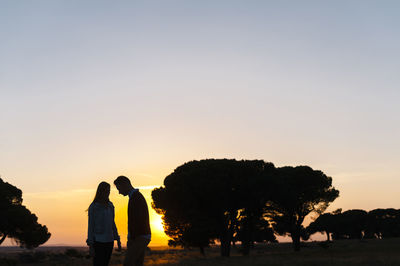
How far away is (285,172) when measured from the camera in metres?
60.3

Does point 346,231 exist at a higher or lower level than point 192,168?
lower

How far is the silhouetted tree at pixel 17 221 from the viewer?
4753 cm

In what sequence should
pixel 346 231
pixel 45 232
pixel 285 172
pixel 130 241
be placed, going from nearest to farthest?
pixel 130 241 < pixel 45 232 < pixel 285 172 < pixel 346 231

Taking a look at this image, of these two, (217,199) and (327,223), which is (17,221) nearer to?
(217,199)

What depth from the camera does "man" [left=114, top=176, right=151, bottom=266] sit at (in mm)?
8633

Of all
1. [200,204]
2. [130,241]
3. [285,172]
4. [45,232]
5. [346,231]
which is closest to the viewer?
[130,241]

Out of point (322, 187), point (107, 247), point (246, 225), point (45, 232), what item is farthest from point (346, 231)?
point (107, 247)

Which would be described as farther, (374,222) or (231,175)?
(374,222)

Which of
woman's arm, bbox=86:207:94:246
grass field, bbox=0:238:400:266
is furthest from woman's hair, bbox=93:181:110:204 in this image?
grass field, bbox=0:238:400:266

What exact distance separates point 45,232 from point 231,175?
22802mm

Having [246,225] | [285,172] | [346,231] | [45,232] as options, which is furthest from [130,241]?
[346,231]

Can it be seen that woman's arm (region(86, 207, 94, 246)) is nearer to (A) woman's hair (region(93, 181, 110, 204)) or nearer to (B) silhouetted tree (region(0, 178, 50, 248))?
(A) woman's hair (region(93, 181, 110, 204))

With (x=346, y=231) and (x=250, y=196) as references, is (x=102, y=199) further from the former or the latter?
(x=346, y=231)

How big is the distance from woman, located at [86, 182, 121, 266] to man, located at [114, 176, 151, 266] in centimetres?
61
